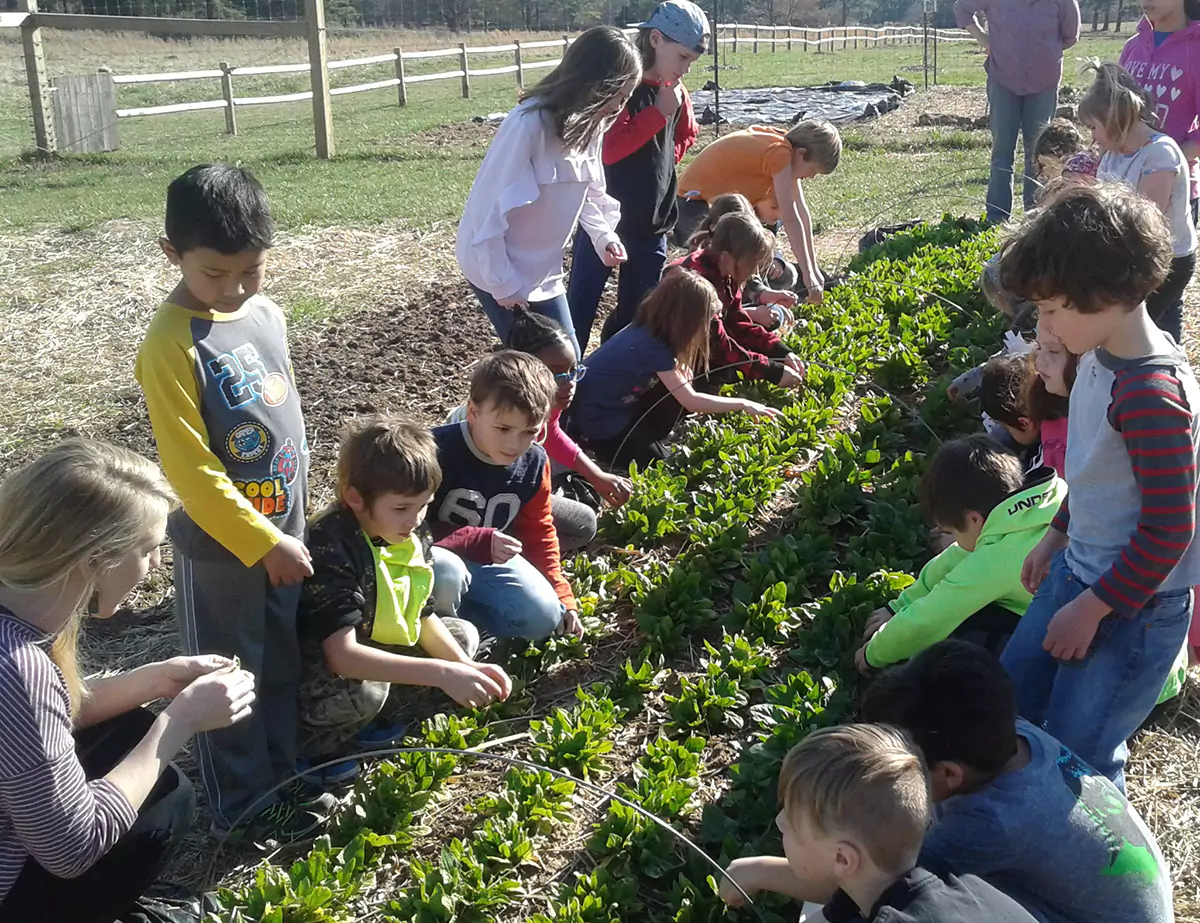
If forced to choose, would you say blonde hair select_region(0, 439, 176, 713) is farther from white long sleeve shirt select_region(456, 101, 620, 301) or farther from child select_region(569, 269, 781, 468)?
child select_region(569, 269, 781, 468)

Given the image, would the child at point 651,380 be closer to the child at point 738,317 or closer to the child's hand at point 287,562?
the child at point 738,317

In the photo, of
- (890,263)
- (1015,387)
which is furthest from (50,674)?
(890,263)

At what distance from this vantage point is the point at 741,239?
19.5ft

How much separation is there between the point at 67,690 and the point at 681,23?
4.47 m

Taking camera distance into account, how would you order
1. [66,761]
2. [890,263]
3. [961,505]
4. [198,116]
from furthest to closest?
[198,116]
[890,263]
[961,505]
[66,761]

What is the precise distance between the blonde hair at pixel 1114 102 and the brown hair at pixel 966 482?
90.7 inches

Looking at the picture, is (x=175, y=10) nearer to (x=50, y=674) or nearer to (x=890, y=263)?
(x=890, y=263)

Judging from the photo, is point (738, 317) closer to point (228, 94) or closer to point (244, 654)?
point (244, 654)

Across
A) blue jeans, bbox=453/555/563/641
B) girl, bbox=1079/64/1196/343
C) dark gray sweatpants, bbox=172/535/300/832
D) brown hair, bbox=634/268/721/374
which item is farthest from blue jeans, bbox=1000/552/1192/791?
girl, bbox=1079/64/1196/343

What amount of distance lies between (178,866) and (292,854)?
0.33 meters

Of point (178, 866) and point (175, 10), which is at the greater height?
point (175, 10)

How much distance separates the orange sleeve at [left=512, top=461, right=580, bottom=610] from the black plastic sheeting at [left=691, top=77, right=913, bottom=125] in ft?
55.3

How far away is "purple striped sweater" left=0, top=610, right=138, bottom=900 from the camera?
230 cm

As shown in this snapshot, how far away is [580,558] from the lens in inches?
183
